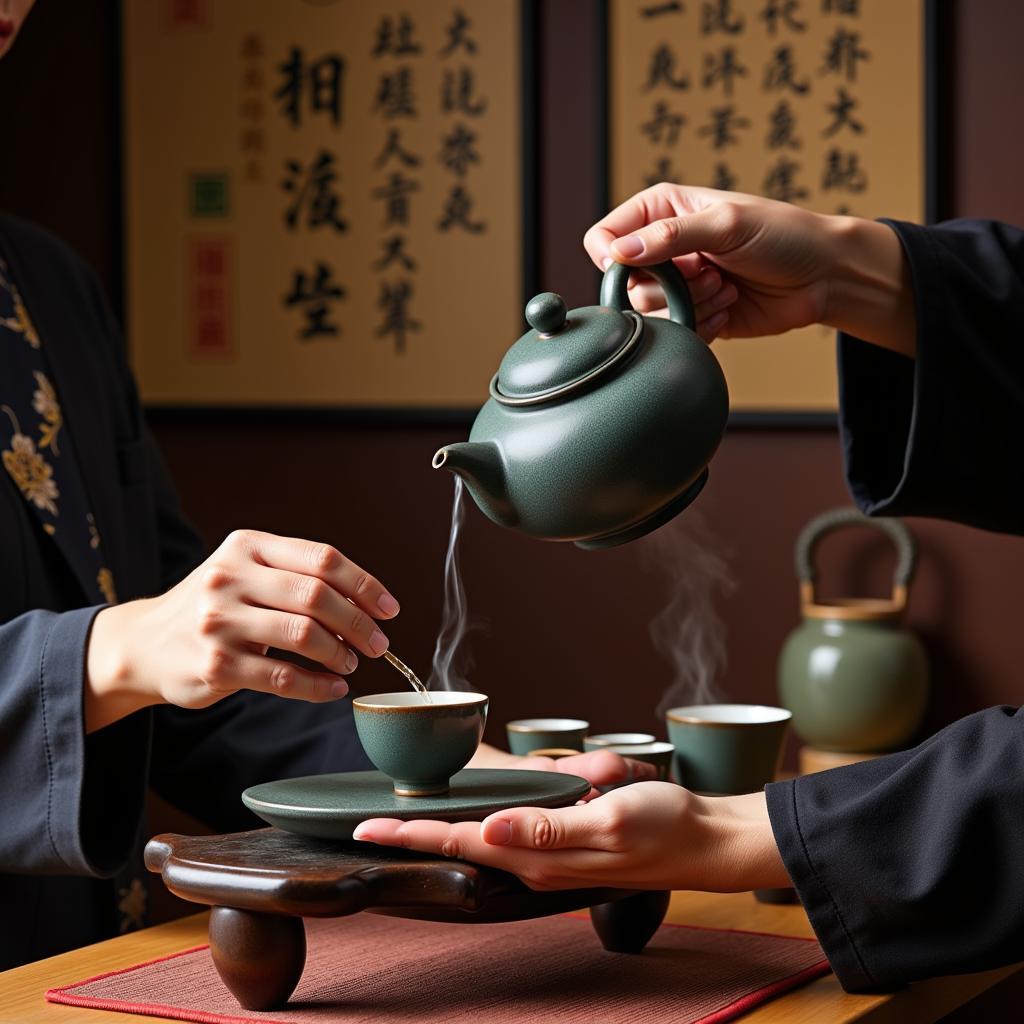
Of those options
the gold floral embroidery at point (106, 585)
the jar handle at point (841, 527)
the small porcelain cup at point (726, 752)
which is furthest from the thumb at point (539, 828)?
the jar handle at point (841, 527)

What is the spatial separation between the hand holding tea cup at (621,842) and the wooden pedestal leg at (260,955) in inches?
3.7

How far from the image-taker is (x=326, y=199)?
319cm

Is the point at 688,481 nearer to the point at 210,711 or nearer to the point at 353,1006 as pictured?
the point at 353,1006

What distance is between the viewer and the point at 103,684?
1350mm

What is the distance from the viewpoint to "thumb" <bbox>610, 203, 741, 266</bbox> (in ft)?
4.58

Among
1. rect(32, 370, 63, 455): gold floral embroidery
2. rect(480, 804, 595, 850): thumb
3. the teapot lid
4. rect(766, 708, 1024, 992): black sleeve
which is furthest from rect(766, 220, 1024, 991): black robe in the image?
rect(32, 370, 63, 455): gold floral embroidery

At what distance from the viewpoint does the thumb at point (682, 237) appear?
140 cm

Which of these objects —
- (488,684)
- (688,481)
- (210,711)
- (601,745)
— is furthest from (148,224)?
(688,481)

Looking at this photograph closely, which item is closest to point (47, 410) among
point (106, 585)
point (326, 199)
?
point (106, 585)

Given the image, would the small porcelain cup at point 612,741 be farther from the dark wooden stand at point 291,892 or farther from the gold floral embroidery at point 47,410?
the gold floral embroidery at point 47,410

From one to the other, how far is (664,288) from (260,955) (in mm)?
675

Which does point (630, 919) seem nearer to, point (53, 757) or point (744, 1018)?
point (744, 1018)

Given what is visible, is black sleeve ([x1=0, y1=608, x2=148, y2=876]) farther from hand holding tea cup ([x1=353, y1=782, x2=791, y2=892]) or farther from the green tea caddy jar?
the green tea caddy jar

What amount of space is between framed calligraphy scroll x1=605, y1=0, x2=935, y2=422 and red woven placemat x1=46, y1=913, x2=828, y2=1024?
1.58 m
